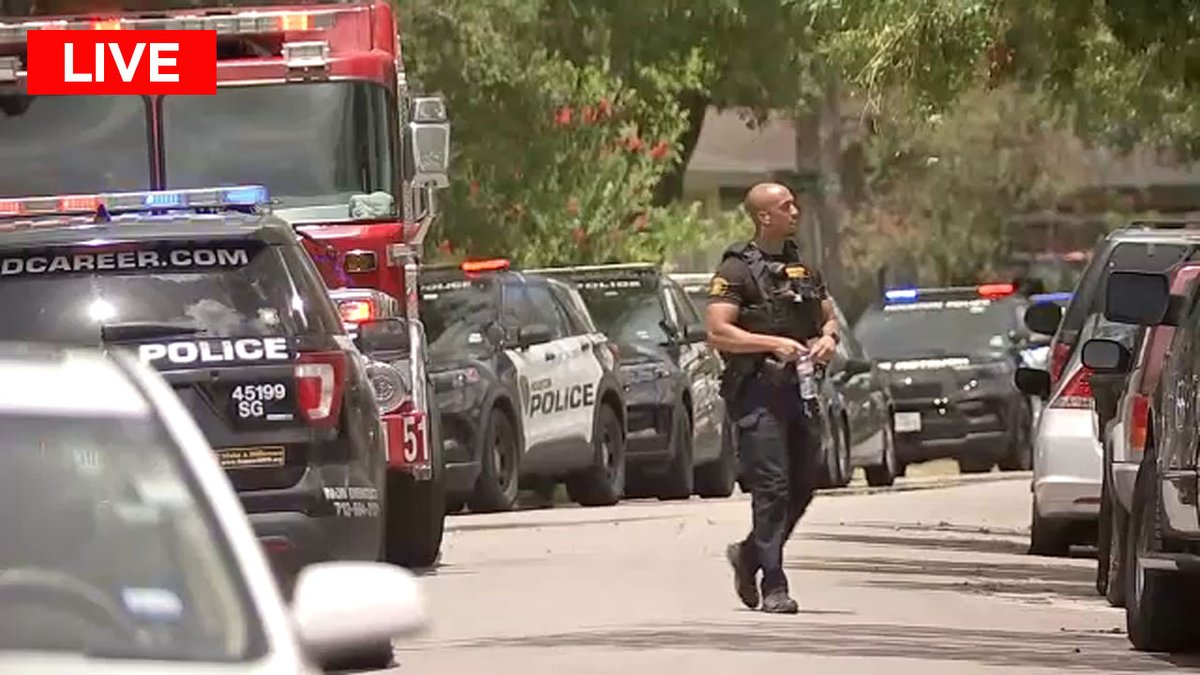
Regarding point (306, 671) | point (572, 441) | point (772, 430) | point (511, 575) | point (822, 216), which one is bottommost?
point (822, 216)

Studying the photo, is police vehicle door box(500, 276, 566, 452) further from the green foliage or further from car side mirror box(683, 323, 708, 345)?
the green foliage

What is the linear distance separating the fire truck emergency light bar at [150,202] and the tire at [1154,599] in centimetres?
388

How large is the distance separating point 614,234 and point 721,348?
2108 cm

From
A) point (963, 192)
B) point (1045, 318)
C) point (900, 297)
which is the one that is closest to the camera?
point (1045, 318)

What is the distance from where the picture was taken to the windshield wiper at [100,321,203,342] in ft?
38.6

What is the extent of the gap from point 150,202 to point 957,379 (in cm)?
1619

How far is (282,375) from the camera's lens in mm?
11727

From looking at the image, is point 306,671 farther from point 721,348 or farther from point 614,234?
point 614,234

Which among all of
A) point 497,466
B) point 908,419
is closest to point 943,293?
point 908,419

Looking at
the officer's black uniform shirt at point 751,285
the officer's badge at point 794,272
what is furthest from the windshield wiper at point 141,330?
the officer's badge at point 794,272

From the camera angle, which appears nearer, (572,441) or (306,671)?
(306,671)

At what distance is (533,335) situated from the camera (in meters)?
21.7

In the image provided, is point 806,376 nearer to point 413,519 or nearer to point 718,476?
point 413,519

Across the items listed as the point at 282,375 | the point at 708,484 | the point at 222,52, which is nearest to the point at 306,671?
the point at 282,375
